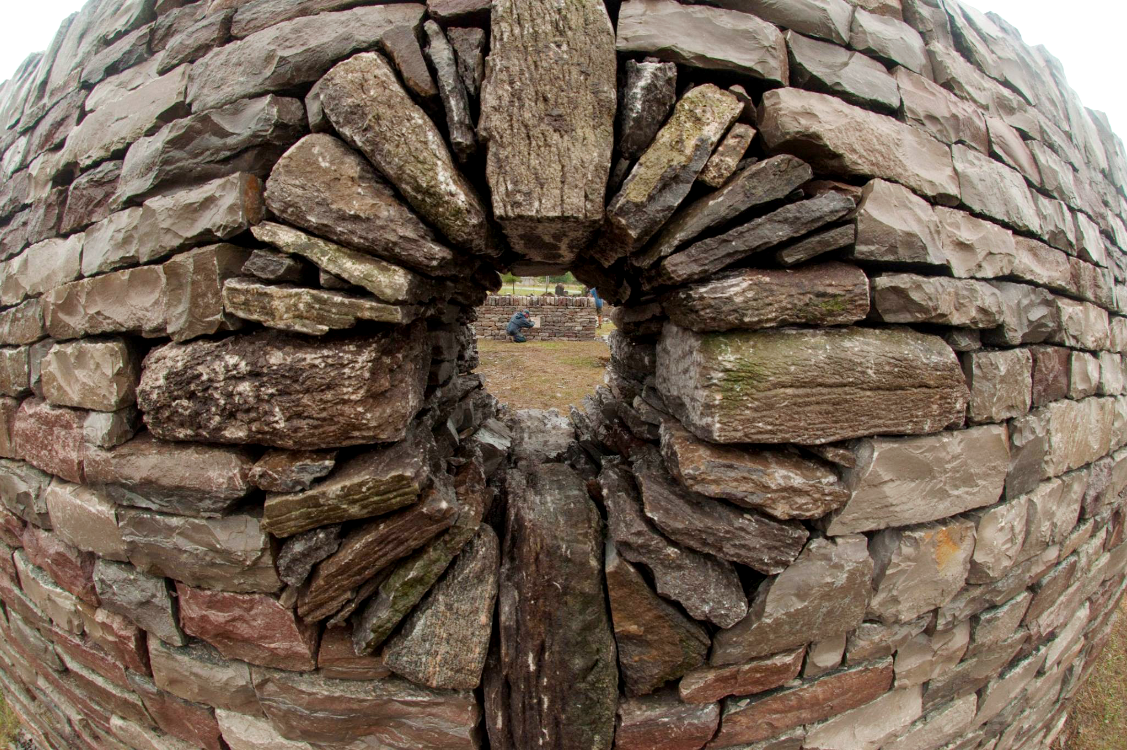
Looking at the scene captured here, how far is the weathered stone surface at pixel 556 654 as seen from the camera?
1.94 m

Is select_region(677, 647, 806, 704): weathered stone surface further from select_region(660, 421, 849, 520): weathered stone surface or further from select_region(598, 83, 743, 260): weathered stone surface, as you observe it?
select_region(598, 83, 743, 260): weathered stone surface

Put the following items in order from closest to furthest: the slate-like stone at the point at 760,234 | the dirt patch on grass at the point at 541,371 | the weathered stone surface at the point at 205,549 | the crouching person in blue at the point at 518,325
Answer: the slate-like stone at the point at 760,234 → the weathered stone surface at the point at 205,549 → the dirt patch on grass at the point at 541,371 → the crouching person in blue at the point at 518,325

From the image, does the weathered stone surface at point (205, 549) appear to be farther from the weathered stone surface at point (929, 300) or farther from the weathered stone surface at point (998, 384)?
the weathered stone surface at point (998, 384)

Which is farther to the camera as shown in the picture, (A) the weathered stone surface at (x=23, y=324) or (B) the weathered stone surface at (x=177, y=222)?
(A) the weathered stone surface at (x=23, y=324)

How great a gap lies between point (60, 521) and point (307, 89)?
7.54ft

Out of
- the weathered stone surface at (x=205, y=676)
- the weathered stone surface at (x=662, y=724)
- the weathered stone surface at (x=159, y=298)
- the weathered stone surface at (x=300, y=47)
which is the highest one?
the weathered stone surface at (x=300, y=47)

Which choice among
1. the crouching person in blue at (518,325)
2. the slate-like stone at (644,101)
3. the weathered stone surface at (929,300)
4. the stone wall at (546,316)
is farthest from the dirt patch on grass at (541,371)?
the weathered stone surface at (929,300)

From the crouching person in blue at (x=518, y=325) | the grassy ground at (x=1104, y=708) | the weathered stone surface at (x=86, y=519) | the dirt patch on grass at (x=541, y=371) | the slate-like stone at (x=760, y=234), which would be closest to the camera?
the slate-like stone at (x=760, y=234)

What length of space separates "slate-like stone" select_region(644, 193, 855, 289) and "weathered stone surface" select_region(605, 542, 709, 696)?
48.3 inches

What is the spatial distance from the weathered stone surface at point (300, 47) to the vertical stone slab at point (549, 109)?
43 cm

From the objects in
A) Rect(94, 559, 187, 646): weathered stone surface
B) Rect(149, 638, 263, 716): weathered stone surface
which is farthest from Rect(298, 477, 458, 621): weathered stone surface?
Rect(94, 559, 187, 646): weathered stone surface

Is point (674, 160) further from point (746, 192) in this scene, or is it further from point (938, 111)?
point (938, 111)

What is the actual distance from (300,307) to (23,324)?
6.90 ft

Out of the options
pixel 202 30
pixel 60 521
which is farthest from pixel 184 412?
pixel 202 30
